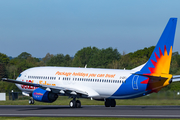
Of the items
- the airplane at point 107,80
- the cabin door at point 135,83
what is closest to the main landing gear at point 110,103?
the airplane at point 107,80

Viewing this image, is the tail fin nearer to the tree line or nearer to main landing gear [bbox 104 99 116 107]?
main landing gear [bbox 104 99 116 107]

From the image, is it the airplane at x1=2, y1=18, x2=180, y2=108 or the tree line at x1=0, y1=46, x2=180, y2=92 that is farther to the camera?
the tree line at x1=0, y1=46, x2=180, y2=92

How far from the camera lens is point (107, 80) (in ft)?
145

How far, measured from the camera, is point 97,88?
44469mm

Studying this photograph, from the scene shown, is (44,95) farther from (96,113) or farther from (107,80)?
(96,113)

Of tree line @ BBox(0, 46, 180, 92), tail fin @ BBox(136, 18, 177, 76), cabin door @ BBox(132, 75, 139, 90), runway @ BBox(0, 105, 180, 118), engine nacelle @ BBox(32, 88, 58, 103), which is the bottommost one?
runway @ BBox(0, 105, 180, 118)

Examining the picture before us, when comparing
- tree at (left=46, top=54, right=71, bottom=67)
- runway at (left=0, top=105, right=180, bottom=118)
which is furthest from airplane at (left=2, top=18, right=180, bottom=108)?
tree at (left=46, top=54, right=71, bottom=67)

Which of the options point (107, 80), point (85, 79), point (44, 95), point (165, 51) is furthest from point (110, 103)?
→ point (165, 51)

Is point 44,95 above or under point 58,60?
under

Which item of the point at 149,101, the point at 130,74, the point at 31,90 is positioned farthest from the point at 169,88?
the point at 31,90

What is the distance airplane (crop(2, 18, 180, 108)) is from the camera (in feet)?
131

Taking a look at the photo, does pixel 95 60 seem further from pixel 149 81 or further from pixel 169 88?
pixel 149 81

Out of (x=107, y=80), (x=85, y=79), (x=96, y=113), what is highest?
(x=85, y=79)

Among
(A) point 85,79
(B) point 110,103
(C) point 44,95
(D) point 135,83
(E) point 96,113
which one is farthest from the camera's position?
(B) point 110,103
